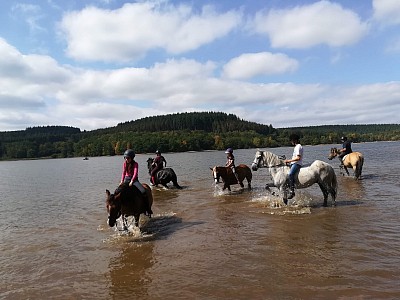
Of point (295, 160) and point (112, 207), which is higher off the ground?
point (295, 160)

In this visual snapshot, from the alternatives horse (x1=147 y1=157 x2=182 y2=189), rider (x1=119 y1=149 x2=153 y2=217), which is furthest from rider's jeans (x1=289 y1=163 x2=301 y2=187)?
horse (x1=147 y1=157 x2=182 y2=189)

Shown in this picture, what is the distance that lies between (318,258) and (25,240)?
327 inches

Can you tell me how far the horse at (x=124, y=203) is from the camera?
8836 millimetres

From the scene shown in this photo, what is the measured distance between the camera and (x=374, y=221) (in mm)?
9352

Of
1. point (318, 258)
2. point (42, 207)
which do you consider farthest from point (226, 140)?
point (318, 258)

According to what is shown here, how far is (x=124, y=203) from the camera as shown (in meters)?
9.28

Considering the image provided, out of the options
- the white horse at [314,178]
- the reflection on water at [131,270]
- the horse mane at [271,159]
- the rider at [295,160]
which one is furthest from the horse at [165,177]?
the reflection on water at [131,270]

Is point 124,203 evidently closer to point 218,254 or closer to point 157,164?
point 218,254

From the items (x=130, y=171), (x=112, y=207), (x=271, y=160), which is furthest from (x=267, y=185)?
(x=112, y=207)

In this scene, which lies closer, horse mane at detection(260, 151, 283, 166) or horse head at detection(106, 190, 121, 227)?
horse head at detection(106, 190, 121, 227)

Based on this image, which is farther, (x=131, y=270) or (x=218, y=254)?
(x=218, y=254)

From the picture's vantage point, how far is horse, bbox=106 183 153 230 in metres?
8.84

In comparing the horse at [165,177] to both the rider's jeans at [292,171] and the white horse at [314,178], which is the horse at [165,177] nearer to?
the white horse at [314,178]

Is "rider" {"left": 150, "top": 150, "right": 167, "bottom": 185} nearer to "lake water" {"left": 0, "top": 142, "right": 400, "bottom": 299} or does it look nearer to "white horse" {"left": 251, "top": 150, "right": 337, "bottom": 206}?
"lake water" {"left": 0, "top": 142, "right": 400, "bottom": 299}
